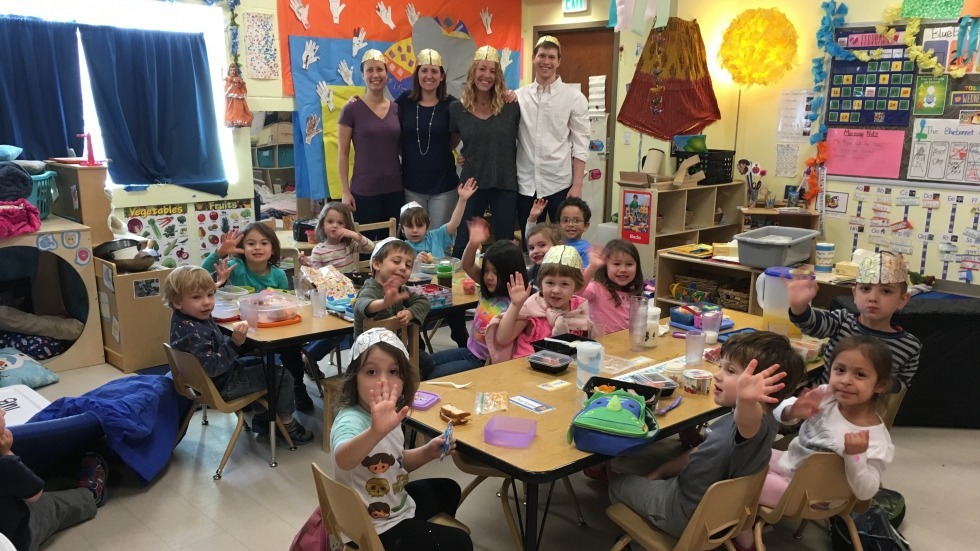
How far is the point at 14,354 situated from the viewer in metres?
4.34

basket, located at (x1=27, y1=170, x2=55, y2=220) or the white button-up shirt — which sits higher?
the white button-up shirt

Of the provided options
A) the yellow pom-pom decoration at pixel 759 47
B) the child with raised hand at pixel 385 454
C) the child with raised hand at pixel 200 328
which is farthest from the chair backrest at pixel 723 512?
the yellow pom-pom decoration at pixel 759 47

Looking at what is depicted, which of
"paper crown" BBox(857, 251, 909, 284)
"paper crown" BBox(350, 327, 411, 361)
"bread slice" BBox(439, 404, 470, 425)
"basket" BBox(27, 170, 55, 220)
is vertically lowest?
"bread slice" BBox(439, 404, 470, 425)

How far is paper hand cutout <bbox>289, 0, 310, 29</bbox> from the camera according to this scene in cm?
621

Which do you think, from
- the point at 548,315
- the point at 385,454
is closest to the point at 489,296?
the point at 548,315

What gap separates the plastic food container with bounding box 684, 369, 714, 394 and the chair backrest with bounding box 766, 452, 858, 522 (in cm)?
40

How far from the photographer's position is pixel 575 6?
765 cm

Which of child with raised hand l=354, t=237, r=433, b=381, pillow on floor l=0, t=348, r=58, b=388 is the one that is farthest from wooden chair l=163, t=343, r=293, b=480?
pillow on floor l=0, t=348, r=58, b=388

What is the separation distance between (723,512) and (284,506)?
1.85 m

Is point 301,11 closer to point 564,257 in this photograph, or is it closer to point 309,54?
point 309,54

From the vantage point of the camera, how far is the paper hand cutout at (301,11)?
20.4 ft

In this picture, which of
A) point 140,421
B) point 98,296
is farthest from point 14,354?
point 140,421

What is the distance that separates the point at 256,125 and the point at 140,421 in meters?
3.63

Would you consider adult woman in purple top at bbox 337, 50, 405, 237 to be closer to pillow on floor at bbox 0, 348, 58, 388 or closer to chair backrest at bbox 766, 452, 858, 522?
pillow on floor at bbox 0, 348, 58, 388
